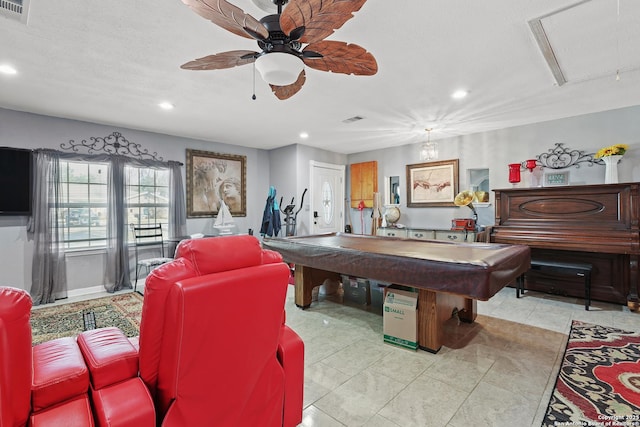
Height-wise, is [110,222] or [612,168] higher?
[612,168]

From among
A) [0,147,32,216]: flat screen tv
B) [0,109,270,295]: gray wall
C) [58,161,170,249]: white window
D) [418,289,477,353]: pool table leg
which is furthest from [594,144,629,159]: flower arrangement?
[0,147,32,216]: flat screen tv

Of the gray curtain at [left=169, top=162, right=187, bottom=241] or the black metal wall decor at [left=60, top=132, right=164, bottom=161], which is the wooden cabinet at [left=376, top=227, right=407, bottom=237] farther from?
the black metal wall decor at [left=60, top=132, right=164, bottom=161]

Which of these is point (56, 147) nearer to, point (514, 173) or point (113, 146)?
point (113, 146)

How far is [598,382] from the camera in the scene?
207 cm

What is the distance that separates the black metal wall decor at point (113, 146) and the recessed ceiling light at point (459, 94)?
14.9 ft

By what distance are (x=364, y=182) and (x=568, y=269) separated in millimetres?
3918

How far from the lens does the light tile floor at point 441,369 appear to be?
1794mm

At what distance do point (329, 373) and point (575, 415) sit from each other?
1503mm

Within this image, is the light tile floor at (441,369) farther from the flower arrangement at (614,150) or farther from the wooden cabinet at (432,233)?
the flower arrangement at (614,150)

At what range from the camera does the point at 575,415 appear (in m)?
1.76

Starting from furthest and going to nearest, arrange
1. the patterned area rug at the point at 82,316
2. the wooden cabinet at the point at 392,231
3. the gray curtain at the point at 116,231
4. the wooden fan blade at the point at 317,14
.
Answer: the wooden cabinet at the point at 392,231 → the gray curtain at the point at 116,231 → the patterned area rug at the point at 82,316 → the wooden fan blade at the point at 317,14

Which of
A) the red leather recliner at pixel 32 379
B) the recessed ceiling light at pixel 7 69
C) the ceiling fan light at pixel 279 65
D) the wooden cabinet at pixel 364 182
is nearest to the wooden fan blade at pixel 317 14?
the ceiling fan light at pixel 279 65

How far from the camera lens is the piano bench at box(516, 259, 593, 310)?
351 cm

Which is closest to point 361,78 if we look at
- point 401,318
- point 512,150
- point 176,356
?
point 401,318
